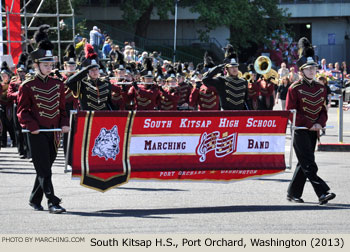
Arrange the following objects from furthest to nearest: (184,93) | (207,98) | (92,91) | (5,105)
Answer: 1. (184,93)
2. (5,105)
3. (207,98)
4. (92,91)

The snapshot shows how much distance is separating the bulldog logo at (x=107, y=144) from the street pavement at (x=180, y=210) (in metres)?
0.66

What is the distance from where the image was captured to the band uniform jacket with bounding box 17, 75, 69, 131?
11.0 metres

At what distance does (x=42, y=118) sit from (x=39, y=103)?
0.60 ft

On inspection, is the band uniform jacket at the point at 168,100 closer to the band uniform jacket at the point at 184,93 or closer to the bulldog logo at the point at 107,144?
the band uniform jacket at the point at 184,93

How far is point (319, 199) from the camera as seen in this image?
11.4 metres

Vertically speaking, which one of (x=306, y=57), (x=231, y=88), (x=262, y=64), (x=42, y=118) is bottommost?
(x=262, y=64)

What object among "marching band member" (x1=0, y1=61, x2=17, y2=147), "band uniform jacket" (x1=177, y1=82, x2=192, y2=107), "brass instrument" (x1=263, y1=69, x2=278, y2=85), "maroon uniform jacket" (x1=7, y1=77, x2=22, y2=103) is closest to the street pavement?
"maroon uniform jacket" (x1=7, y1=77, x2=22, y2=103)

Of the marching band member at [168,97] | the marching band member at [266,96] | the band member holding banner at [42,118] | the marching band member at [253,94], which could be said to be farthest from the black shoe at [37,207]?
the marching band member at [266,96]

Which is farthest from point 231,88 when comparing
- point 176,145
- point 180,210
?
point 180,210

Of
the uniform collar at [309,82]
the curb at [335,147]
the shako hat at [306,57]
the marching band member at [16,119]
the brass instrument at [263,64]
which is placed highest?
the shako hat at [306,57]

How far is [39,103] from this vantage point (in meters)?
11.0

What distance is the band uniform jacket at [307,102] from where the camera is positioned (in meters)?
11.7

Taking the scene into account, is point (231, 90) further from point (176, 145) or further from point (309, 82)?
point (176, 145)

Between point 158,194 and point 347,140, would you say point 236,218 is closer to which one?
point 158,194
